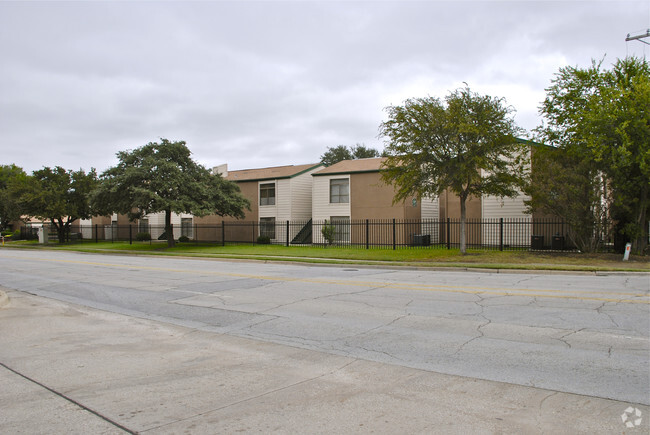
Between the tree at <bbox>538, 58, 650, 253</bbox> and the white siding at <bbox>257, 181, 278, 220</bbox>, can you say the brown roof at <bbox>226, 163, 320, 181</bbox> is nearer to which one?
the white siding at <bbox>257, 181, 278, 220</bbox>

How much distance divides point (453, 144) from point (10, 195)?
45873mm

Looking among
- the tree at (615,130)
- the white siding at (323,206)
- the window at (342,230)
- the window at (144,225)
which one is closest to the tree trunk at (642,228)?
the tree at (615,130)

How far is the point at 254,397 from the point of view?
4.60m

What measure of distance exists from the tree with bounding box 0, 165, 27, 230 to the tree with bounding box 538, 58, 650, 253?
42232 mm

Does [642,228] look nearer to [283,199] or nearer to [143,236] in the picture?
[283,199]

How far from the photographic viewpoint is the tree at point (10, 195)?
41094 mm

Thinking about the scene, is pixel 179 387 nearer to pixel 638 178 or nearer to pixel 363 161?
pixel 638 178

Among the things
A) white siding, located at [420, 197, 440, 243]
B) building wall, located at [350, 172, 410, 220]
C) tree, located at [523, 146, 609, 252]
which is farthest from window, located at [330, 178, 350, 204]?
tree, located at [523, 146, 609, 252]

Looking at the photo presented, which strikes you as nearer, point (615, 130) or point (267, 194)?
point (615, 130)

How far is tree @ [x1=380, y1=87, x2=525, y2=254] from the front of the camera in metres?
19.6

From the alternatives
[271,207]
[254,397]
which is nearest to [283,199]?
[271,207]

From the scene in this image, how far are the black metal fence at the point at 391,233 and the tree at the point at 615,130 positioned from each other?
9.40 feet

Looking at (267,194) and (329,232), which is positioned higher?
(267,194)

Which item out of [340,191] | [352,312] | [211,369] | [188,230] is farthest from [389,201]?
[211,369]
